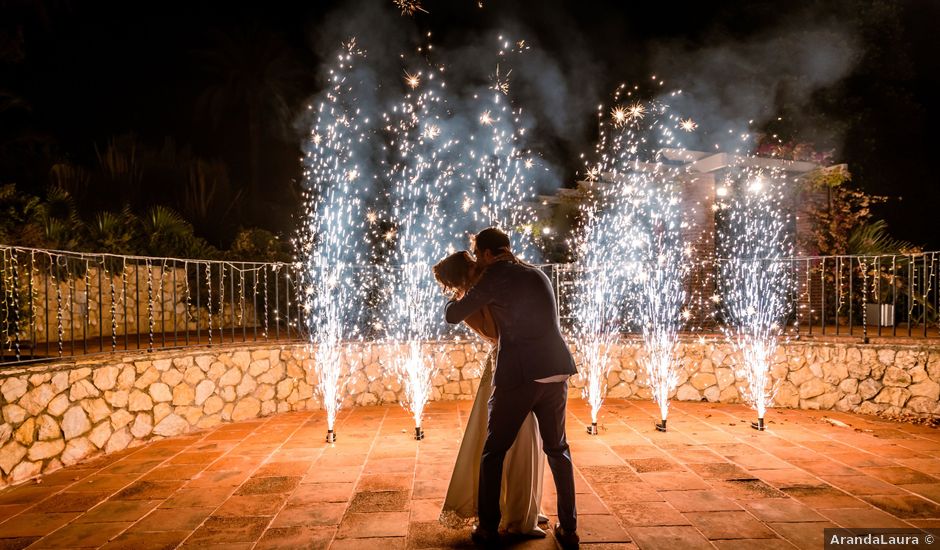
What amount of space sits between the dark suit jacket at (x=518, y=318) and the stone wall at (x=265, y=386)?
167 inches

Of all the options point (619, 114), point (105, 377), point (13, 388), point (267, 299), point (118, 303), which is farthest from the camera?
point (619, 114)

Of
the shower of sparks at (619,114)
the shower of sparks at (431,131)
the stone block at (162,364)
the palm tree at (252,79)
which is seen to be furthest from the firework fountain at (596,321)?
the palm tree at (252,79)

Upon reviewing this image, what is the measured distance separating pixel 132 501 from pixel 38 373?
1775mm

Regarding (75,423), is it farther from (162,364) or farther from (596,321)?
(596,321)

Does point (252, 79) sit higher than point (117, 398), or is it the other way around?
point (252, 79)

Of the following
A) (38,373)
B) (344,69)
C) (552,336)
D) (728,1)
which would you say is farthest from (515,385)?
(728,1)

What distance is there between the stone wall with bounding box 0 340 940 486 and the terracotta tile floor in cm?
32

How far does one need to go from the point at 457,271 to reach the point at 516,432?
3.22 feet

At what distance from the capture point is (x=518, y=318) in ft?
10.00

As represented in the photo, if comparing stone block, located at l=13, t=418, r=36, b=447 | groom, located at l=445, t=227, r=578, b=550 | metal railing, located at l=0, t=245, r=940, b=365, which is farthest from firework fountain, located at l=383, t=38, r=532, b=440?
groom, located at l=445, t=227, r=578, b=550

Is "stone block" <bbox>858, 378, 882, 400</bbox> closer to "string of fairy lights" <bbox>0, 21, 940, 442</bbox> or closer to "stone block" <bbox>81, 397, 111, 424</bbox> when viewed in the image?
"string of fairy lights" <bbox>0, 21, 940, 442</bbox>

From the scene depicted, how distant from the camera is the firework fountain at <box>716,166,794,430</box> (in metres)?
9.23

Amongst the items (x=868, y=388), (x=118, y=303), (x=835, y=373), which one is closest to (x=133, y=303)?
(x=118, y=303)

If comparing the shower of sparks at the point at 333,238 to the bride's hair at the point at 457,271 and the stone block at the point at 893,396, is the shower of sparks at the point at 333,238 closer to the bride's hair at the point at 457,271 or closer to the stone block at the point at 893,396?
the bride's hair at the point at 457,271
